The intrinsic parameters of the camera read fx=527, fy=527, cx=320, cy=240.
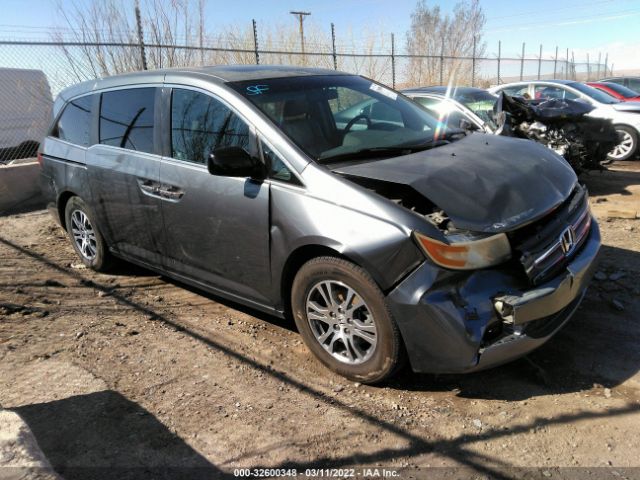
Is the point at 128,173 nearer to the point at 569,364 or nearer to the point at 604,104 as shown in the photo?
the point at 569,364

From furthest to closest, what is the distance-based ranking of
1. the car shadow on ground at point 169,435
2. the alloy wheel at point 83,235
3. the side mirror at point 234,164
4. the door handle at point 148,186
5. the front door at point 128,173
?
the alloy wheel at point 83,235 → the front door at point 128,173 → the door handle at point 148,186 → the side mirror at point 234,164 → the car shadow on ground at point 169,435

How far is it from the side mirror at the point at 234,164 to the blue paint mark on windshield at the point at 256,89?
52 cm

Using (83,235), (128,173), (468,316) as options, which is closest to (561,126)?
(468,316)

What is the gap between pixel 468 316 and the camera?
8.77ft

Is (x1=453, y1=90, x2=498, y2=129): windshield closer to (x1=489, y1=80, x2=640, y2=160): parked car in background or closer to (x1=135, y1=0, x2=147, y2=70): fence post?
(x1=489, y1=80, x2=640, y2=160): parked car in background

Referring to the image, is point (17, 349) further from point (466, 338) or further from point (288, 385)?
point (466, 338)

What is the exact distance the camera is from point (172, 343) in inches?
149

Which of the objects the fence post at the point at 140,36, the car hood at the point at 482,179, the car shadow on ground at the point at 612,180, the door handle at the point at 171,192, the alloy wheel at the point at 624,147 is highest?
the fence post at the point at 140,36

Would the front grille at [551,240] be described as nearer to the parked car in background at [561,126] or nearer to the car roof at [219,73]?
the car roof at [219,73]

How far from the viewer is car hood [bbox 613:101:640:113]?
10.1 m

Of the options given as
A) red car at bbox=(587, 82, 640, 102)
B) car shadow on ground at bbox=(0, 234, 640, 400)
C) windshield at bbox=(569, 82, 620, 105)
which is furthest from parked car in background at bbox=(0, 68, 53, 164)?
red car at bbox=(587, 82, 640, 102)

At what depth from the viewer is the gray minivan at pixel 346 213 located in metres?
2.74

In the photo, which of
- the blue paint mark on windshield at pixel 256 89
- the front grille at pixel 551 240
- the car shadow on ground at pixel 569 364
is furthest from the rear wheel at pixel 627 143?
the blue paint mark on windshield at pixel 256 89

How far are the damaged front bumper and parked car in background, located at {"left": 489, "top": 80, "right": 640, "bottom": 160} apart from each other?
7655 mm
